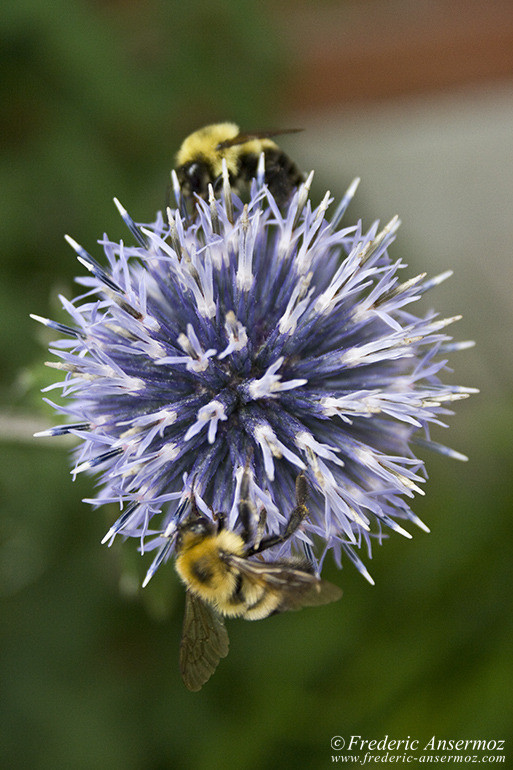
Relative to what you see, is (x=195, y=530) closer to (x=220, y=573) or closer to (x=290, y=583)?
(x=220, y=573)

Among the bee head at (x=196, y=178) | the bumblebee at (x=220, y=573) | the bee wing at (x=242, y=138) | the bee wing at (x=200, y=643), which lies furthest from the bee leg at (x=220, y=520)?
the bee wing at (x=242, y=138)

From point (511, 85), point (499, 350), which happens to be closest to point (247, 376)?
point (499, 350)

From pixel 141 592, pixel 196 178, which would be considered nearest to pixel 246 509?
pixel 196 178

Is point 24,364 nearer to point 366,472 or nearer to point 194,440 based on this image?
point 194,440

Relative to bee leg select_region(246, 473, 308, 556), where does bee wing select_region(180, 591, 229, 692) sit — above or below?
below

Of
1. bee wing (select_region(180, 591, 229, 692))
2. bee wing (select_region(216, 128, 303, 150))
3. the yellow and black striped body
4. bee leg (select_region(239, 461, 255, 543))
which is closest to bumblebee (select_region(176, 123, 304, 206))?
bee wing (select_region(216, 128, 303, 150))

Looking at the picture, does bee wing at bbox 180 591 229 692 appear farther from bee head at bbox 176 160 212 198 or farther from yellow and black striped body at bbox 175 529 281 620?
bee head at bbox 176 160 212 198

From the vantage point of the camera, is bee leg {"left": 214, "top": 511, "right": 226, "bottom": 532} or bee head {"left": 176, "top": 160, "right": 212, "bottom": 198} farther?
bee head {"left": 176, "top": 160, "right": 212, "bottom": 198}
